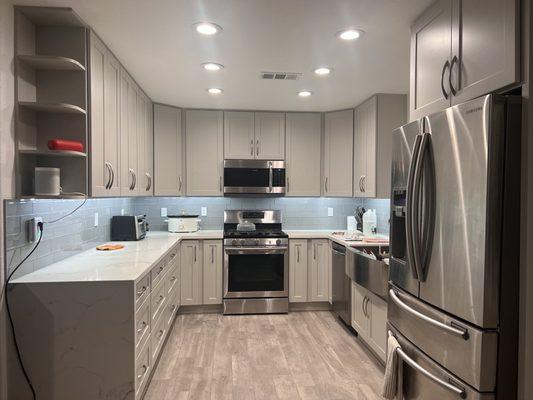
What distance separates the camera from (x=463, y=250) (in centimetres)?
148

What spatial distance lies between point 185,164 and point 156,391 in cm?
257

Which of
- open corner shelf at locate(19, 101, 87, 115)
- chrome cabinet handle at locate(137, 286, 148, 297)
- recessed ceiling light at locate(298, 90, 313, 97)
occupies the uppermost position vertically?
recessed ceiling light at locate(298, 90, 313, 97)

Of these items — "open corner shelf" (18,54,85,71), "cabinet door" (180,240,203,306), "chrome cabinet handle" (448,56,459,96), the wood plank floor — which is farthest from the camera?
"cabinet door" (180,240,203,306)

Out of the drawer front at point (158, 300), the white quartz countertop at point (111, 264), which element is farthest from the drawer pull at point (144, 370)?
the white quartz countertop at point (111, 264)

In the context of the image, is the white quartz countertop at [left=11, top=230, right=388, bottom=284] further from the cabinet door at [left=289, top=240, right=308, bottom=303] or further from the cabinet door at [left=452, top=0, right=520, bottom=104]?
the cabinet door at [left=452, top=0, right=520, bottom=104]

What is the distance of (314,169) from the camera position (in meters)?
4.52

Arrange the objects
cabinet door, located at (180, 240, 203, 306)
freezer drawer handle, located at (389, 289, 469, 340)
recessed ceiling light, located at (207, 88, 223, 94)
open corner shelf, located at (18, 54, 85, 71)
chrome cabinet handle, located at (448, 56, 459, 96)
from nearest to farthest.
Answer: freezer drawer handle, located at (389, 289, 469, 340) < chrome cabinet handle, located at (448, 56, 459, 96) < open corner shelf, located at (18, 54, 85, 71) < recessed ceiling light, located at (207, 88, 223, 94) < cabinet door, located at (180, 240, 203, 306)

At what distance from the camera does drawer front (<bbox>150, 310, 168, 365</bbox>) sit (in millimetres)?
2605

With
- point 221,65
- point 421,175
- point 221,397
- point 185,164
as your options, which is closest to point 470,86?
point 421,175

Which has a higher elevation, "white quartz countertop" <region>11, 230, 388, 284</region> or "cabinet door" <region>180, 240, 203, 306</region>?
"white quartz countertop" <region>11, 230, 388, 284</region>

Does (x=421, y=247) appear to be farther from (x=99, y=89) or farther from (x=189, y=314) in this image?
(x=189, y=314)

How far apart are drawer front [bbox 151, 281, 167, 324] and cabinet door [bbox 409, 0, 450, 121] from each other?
2208 mm

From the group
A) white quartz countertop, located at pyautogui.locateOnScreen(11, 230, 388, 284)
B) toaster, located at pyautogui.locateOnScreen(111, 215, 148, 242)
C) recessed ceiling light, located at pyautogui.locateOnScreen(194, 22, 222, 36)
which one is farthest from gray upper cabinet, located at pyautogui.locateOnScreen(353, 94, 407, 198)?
toaster, located at pyautogui.locateOnScreen(111, 215, 148, 242)

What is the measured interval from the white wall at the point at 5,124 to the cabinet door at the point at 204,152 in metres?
2.44
